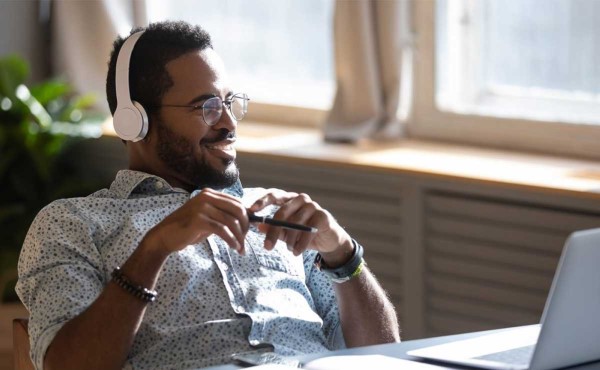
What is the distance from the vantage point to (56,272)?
184cm

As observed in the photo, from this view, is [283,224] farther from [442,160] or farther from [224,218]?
[442,160]

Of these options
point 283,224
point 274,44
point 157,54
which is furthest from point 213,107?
point 274,44

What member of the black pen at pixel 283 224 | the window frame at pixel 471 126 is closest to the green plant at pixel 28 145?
the window frame at pixel 471 126

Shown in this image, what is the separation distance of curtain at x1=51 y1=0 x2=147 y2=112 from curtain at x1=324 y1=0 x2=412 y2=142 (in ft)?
3.20

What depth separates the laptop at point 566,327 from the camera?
4.67ft

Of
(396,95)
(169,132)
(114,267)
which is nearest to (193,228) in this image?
(114,267)

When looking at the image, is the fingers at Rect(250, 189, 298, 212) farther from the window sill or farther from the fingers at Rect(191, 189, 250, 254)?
the window sill

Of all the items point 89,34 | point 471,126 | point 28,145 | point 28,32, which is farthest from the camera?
point 28,32

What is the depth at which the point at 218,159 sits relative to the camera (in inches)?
81.3

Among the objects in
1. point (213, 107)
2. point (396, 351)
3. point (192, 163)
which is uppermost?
point (213, 107)

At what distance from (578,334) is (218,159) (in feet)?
2.67

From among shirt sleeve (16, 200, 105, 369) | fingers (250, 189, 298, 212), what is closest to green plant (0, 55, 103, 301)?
shirt sleeve (16, 200, 105, 369)

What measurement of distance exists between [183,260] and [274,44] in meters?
2.23

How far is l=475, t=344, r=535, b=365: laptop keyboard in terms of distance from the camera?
1583 mm
